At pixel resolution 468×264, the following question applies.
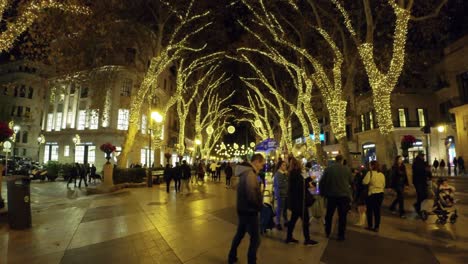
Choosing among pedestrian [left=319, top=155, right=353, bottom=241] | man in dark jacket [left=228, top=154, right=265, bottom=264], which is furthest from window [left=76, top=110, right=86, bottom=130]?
man in dark jacket [left=228, top=154, right=265, bottom=264]

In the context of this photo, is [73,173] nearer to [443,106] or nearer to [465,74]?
[465,74]

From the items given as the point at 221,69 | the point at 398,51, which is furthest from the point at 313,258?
the point at 221,69

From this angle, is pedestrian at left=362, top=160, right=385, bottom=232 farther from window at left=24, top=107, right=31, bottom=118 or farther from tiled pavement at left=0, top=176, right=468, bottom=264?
window at left=24, top=107, right=31, bottom=118

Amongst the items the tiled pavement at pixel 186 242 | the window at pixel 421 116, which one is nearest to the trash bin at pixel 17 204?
the tiled pavement at pixel 186 242

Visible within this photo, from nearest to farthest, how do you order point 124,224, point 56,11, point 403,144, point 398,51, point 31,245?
point 31,245, point 124,224, point 398,51, point 56,11, point 403,144

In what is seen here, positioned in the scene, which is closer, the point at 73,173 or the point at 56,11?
the point at 56,11

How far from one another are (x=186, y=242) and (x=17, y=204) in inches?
188

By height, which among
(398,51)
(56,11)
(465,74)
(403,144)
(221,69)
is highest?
(221,69)

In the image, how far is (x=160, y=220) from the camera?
9.28 metres

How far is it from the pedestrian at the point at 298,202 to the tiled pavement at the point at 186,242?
1.01 ft

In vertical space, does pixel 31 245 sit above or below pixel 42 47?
below

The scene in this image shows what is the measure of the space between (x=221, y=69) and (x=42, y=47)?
25174 mm

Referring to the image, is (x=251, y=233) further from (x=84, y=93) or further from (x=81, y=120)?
(x=84, y=93)

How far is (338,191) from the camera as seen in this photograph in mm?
7047
